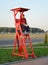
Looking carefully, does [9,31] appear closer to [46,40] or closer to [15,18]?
[46,40]

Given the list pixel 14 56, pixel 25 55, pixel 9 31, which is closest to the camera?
pixel 25 55

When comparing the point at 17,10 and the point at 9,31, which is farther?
the point at 9,31

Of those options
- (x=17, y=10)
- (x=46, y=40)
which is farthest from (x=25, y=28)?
(x=46, y=40)

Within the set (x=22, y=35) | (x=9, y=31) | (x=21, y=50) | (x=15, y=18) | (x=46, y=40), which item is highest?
(x=15, y=18)

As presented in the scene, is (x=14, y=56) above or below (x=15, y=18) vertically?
below

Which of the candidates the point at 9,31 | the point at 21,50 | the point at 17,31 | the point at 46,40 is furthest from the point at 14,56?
the point at 9,31

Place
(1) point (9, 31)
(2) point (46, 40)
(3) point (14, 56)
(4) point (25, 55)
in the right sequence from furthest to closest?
(1) point (9, 31) < (2) point (46, 40) < (3) point (14, 56) < (4) point (25, 55)

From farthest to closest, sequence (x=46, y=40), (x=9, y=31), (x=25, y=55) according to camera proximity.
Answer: (x=9, y=31)
(x=46, y=40)
(x=25, y=55)

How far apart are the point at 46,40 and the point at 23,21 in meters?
16.3

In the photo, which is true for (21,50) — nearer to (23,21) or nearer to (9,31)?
(23,21)

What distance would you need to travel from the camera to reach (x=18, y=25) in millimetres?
15391

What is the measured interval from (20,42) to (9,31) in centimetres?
11834

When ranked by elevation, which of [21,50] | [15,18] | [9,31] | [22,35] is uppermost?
[15,18]

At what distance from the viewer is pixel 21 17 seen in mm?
15289
